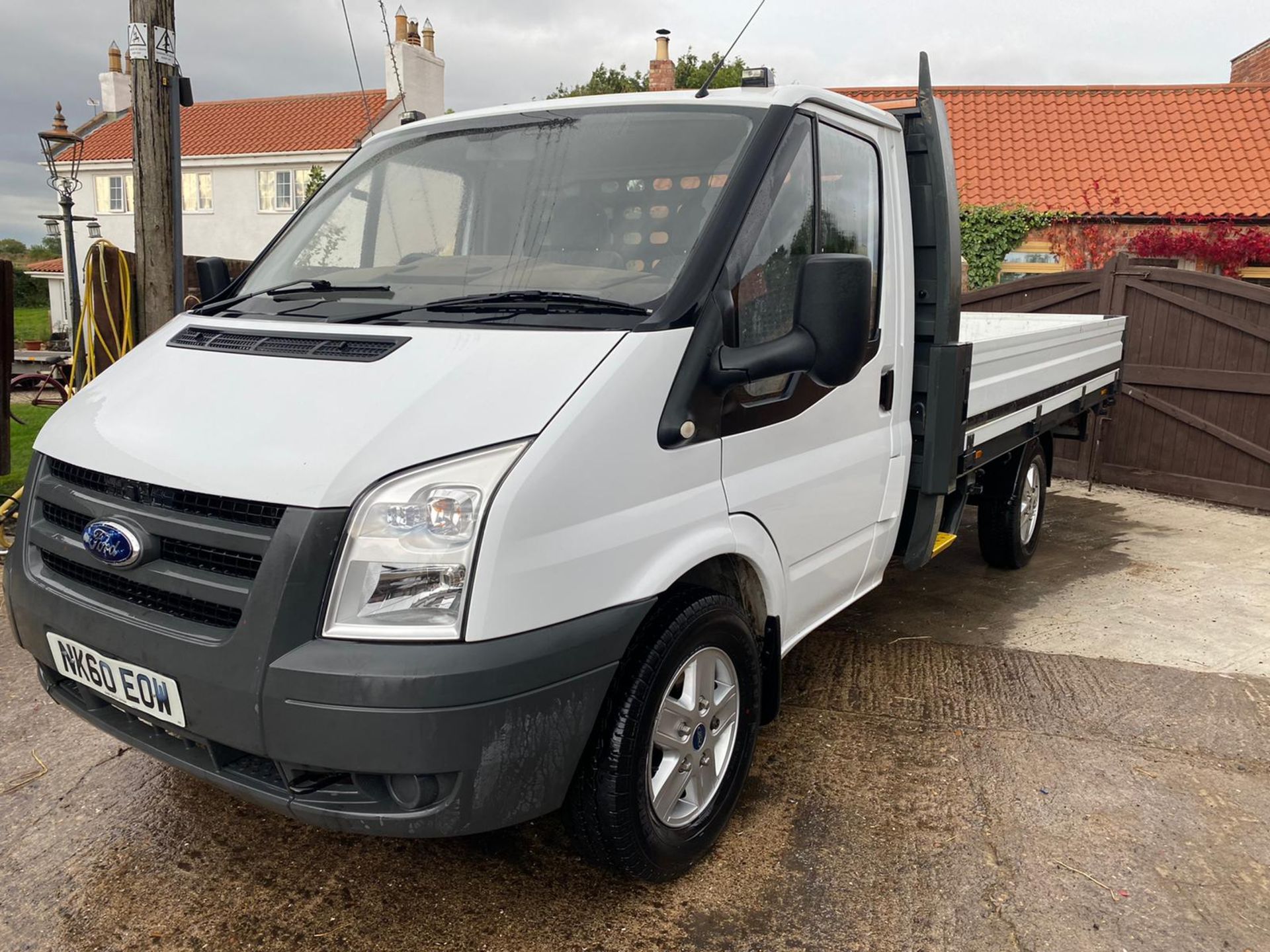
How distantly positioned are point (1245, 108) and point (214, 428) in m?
20.4

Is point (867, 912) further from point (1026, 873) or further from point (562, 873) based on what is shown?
point (562, 873)

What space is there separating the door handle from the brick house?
1411 centimetres

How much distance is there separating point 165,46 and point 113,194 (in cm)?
3681

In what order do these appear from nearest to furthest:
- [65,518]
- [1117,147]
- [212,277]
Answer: [65,518] → [212,277] → [1117,147]

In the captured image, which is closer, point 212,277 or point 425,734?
point 425,734

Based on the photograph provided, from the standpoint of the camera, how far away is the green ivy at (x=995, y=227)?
16.1 m

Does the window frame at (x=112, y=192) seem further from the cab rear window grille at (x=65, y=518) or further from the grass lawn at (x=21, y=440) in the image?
the cab rear window grille at (x=65, y=518)

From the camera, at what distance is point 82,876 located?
284 centimetres

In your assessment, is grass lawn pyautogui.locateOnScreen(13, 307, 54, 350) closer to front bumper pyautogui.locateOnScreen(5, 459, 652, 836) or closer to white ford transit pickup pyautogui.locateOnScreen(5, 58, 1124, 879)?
white ford transit pickup pyautogui.locateOnScreen(5, 58, 1124, 879)

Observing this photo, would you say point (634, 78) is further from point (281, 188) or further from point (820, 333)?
point (820, 333)

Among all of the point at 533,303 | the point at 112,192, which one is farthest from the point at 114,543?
the point at 112,192

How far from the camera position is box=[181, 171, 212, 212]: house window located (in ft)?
114

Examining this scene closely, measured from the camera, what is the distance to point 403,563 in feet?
7.06

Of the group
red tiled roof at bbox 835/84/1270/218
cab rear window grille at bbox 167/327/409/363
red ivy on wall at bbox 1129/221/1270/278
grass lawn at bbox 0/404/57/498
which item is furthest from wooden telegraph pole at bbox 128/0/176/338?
red ivy on wall at bbox 1129/221/1270/278
